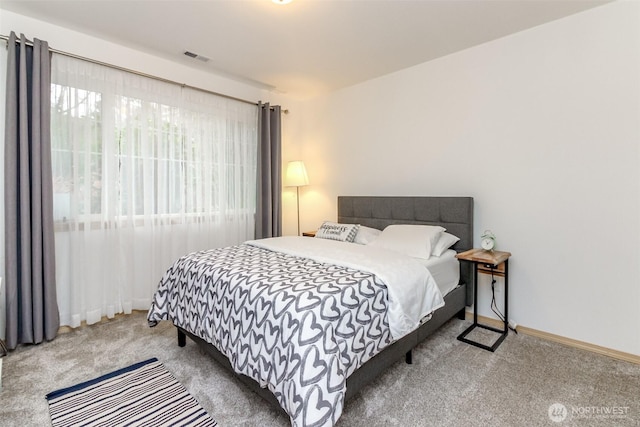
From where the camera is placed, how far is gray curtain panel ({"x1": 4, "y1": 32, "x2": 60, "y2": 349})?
7.18 ft

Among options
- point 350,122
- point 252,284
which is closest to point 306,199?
point 350,122

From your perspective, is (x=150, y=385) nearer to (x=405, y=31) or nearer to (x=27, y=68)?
(x=27, y=68)

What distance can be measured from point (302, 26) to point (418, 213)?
6.61ft

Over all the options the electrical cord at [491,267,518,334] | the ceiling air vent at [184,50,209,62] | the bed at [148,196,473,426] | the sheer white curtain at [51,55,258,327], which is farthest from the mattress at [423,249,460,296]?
the ceiling air vent at [184,50,209,62]

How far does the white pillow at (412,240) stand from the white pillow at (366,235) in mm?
145

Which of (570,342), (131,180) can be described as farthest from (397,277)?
(131,180)

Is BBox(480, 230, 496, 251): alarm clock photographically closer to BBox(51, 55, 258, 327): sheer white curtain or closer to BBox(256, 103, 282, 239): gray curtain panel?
BBox(256, 103, 282, 239): gray curtain panel

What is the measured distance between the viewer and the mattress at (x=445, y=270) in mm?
2363

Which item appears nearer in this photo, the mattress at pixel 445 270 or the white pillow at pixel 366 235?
the mattress at pixel 445 270

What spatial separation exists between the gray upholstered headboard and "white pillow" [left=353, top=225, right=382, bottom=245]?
213mm

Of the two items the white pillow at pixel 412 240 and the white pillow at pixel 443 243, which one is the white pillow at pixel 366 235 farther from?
the white pillow at pixel 443 243

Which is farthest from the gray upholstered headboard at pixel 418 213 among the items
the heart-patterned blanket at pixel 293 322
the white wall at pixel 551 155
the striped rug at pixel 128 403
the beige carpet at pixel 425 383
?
the striped rug at pixel 128 403

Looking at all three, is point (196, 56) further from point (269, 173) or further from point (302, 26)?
point (269, 173)

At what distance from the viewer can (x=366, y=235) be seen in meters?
3.11
